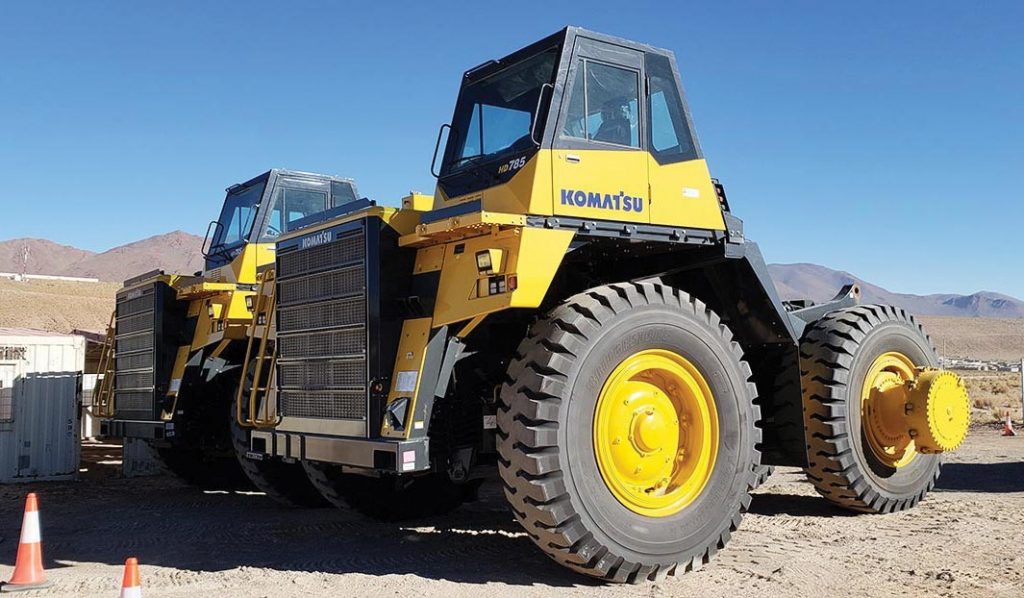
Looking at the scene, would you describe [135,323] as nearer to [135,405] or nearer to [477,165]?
[135,405]

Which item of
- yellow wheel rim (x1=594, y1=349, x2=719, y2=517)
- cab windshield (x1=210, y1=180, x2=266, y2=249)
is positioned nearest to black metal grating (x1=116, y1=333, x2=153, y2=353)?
cab windshield (x1=210, y1=180, x2=266, y2=249)

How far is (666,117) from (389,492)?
4.16m

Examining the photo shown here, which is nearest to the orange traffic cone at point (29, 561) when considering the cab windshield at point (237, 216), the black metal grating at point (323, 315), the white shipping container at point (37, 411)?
the black metal grating at point (323, 315)

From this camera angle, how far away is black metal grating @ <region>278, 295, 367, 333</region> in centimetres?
629

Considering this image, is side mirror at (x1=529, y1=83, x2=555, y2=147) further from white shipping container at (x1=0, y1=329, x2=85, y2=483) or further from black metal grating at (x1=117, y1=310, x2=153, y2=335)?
white shipping container at (x1=0, y1=329, x2=85, y2=483)

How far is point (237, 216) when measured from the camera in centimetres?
1247

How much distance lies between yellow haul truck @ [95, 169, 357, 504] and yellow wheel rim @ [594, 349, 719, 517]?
4.71 m

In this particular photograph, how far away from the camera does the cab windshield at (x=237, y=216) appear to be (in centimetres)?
1212

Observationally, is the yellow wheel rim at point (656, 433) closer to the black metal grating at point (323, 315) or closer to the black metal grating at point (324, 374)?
the black metal grating at point (324, 374)

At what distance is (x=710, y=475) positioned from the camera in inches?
245

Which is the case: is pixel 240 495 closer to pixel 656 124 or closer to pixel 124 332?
pixel 124 332

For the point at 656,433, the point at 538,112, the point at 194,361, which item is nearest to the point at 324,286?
the point at 538,112

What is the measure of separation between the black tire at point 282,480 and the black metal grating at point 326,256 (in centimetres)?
276

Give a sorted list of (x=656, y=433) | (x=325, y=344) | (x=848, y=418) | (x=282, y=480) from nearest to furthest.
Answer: (x=656, y=433) < (x=325, y=344) < (x=848, y=418) < (x=282, y=480)
